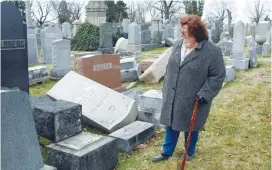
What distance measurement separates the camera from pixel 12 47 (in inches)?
126

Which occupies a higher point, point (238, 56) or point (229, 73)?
point (238, 56)

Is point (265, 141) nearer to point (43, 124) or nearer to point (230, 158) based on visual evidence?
point (230, 158)

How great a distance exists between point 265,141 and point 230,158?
2.63 ft

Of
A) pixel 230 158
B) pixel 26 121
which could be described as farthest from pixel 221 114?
pixel 26 121

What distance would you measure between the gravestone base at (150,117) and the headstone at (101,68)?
5.65 ft

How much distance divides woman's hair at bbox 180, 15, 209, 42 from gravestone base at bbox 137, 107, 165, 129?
6.08 ft

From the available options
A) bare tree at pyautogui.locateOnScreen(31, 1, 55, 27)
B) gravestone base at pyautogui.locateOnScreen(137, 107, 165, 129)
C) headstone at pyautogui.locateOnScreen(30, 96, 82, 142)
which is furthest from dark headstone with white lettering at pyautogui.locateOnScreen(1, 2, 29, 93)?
bare tree at pyautogui.locateOnScreen(31, 1, 55, 27)

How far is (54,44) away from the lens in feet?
27.8

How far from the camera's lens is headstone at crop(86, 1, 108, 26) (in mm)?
19484

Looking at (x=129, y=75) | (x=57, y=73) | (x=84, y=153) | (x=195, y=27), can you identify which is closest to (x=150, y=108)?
(x=84, y=153)

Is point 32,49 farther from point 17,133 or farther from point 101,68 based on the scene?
point 17,133

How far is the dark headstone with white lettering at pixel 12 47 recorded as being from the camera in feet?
9.98

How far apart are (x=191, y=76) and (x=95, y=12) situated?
17.3 metres

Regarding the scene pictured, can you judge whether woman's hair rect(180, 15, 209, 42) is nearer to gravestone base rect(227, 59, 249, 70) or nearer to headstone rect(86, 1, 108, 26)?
gravestone base rect(227, 59, 249, 70)
